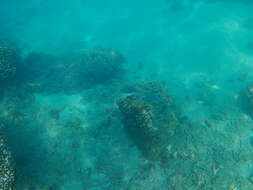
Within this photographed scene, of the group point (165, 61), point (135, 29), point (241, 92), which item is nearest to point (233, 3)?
point (135, 29)

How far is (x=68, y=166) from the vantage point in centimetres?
1025

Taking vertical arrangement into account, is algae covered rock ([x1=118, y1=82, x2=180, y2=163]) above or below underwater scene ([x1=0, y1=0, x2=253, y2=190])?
above

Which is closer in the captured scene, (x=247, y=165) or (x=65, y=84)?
(x=247, y=165)

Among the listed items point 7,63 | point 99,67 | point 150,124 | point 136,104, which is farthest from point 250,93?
point 7,63

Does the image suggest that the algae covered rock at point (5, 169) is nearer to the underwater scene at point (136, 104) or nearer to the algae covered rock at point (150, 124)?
the underwater scene at point (136, 104)

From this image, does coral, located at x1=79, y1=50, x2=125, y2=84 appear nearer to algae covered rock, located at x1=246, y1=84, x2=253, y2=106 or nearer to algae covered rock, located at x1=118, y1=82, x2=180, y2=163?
algae covered rock, located at x1=118, y1=82, x2=180, y2=163

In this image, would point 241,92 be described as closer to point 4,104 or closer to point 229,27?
point 229,27

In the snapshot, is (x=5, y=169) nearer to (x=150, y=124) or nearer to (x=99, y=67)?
(x=150, y=124)

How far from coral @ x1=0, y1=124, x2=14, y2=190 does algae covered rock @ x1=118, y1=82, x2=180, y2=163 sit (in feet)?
13.6

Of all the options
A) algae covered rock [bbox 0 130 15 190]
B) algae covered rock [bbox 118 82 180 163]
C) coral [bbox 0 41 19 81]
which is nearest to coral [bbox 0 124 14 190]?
algae covered rock [bbox 0 130 15 190]

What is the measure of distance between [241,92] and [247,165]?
4.72 meters

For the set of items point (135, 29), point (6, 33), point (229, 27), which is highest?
point (229, 27)

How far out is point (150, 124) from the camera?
32.1ft

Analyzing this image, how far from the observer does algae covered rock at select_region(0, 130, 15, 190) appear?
7910mm
